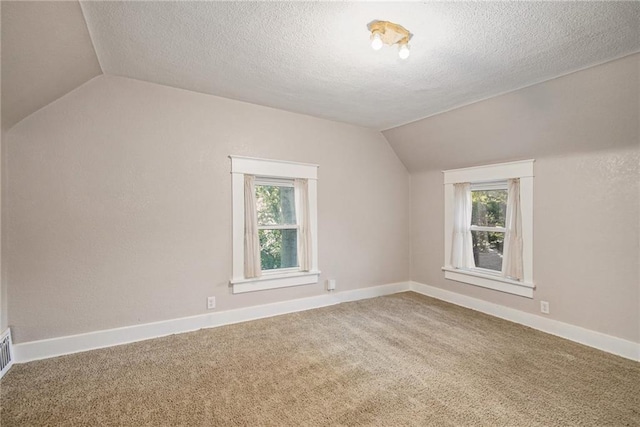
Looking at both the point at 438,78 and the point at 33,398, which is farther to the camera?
the point at 438,78

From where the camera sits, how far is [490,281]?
3750 mm

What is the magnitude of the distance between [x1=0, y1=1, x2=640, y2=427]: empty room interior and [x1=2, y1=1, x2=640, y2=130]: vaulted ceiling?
0.02 m

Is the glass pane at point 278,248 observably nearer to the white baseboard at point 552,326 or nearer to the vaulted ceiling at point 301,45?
the vaulted ceiling at point 301,45

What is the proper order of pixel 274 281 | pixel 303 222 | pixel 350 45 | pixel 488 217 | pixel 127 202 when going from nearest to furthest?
pixel 350 45 < pixel 127 202 < pixel 274 281 < pixel 303 222 < pixel 488 217

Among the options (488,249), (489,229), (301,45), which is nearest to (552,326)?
(488,249)

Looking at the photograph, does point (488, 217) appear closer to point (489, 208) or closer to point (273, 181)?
point (489, 208)

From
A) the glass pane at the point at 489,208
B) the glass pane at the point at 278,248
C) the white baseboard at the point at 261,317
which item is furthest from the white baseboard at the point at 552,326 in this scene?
the glass pane at the point at 278,248

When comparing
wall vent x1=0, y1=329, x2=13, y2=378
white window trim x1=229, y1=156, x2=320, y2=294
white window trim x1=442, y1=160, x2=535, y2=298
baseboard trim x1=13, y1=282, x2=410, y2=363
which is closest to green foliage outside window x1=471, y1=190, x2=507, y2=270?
white window trim x1=442, y1=160, x2=535, y2=298

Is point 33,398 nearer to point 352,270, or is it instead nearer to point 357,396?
point 357,396

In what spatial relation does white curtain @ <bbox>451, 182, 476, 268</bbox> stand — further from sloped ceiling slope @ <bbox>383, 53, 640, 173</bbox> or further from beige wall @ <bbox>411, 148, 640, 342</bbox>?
beige wall @ <bbox>411, 148, 640, 342</bbox>

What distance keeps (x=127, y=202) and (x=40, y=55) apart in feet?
4.26

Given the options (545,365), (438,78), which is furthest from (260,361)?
(438,78)

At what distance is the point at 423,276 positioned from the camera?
185 inches

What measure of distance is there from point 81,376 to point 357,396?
2.12 metres
